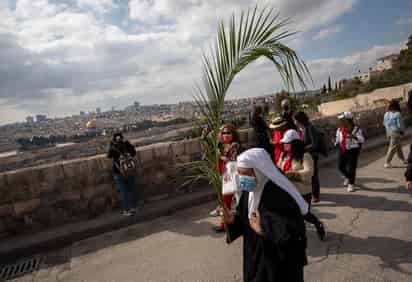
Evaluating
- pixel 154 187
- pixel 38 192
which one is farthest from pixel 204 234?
pixel 38 192

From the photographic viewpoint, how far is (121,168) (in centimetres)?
477

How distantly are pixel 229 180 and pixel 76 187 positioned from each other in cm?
333

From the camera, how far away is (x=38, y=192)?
4.65 metres

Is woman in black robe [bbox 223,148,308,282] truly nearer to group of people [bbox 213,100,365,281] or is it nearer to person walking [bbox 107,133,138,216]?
group of people [bbox 213,100,365,281]

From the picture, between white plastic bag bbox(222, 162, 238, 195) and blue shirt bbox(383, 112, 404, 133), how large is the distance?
501 cm

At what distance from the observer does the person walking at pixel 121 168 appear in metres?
4.82

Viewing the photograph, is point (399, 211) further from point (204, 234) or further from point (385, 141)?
point (385, 141)

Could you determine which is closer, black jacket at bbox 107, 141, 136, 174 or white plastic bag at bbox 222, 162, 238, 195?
white plastic bag at bbox 222, 162, 238, 195

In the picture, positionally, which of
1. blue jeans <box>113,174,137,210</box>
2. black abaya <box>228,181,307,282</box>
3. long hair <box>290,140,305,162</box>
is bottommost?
blue jeans <box>113,174,137,210</box>

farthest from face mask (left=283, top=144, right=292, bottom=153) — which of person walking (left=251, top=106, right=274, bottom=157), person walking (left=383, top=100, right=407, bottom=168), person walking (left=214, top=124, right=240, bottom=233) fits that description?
person walking (left=383, top=100, right=407, bottom=168)

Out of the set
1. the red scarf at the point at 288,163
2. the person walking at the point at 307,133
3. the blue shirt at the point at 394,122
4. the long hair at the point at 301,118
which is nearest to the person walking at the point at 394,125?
the blue shirt at the point at 394,122

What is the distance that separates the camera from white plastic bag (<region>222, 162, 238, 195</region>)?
2898 millimetres

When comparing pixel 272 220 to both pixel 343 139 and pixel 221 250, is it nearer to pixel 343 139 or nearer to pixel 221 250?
pixel 221 250

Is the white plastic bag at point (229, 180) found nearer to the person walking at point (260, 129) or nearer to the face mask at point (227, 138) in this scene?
the face mask at point (227, 138)
